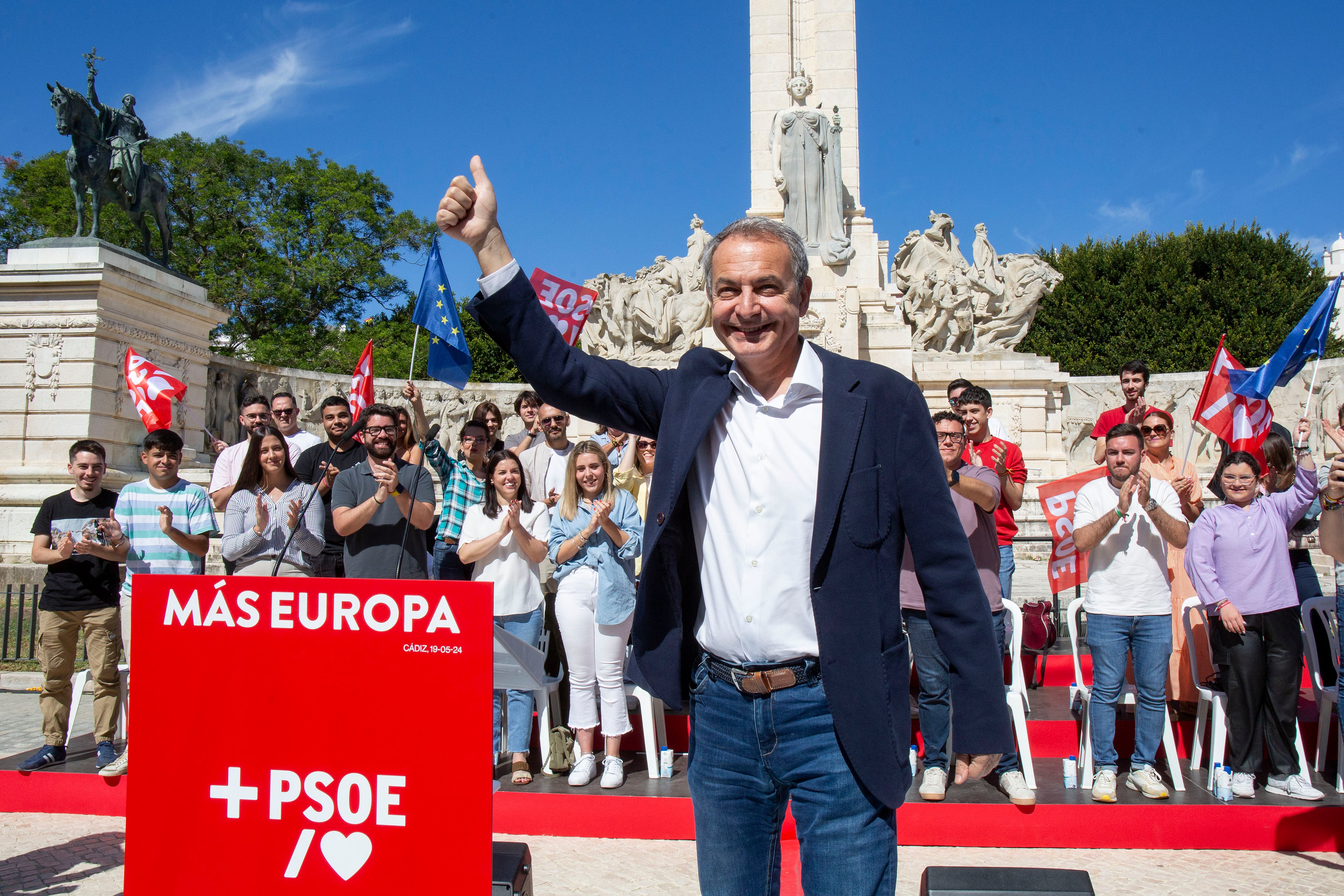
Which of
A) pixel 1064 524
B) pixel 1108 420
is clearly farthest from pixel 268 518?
pixel 1108 420

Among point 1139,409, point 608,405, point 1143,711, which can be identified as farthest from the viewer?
point 1139,409

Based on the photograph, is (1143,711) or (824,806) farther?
(1143,711)

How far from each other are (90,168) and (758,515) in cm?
1466

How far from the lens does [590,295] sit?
27.9ft

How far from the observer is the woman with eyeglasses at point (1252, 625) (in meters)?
4.95

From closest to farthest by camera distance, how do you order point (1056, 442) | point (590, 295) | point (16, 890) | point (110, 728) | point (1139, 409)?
point (16, 890), point (110, 728), point (1139, 409), point (590, 295), point (1056, 442)

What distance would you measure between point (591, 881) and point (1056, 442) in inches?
585

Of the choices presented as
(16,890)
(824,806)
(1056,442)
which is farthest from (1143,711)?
(1056,442)

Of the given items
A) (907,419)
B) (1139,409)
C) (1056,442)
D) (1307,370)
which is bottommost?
(907,419)

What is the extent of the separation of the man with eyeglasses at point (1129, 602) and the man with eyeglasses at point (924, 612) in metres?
0.44

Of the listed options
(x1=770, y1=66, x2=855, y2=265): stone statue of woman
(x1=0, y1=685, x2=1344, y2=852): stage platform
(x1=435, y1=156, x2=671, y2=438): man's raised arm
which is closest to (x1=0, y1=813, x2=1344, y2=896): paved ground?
(x1=0, y1=685, x2=1344, y2=852): stage platform

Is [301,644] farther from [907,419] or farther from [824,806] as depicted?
[907,419]

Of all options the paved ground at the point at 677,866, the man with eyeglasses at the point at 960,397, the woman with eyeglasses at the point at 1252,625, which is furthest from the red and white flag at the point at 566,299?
the woman with eyeglasses at the point at 1252,625

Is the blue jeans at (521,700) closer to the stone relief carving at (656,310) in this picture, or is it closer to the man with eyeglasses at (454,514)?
the man with eyeglasses at (454,514)
